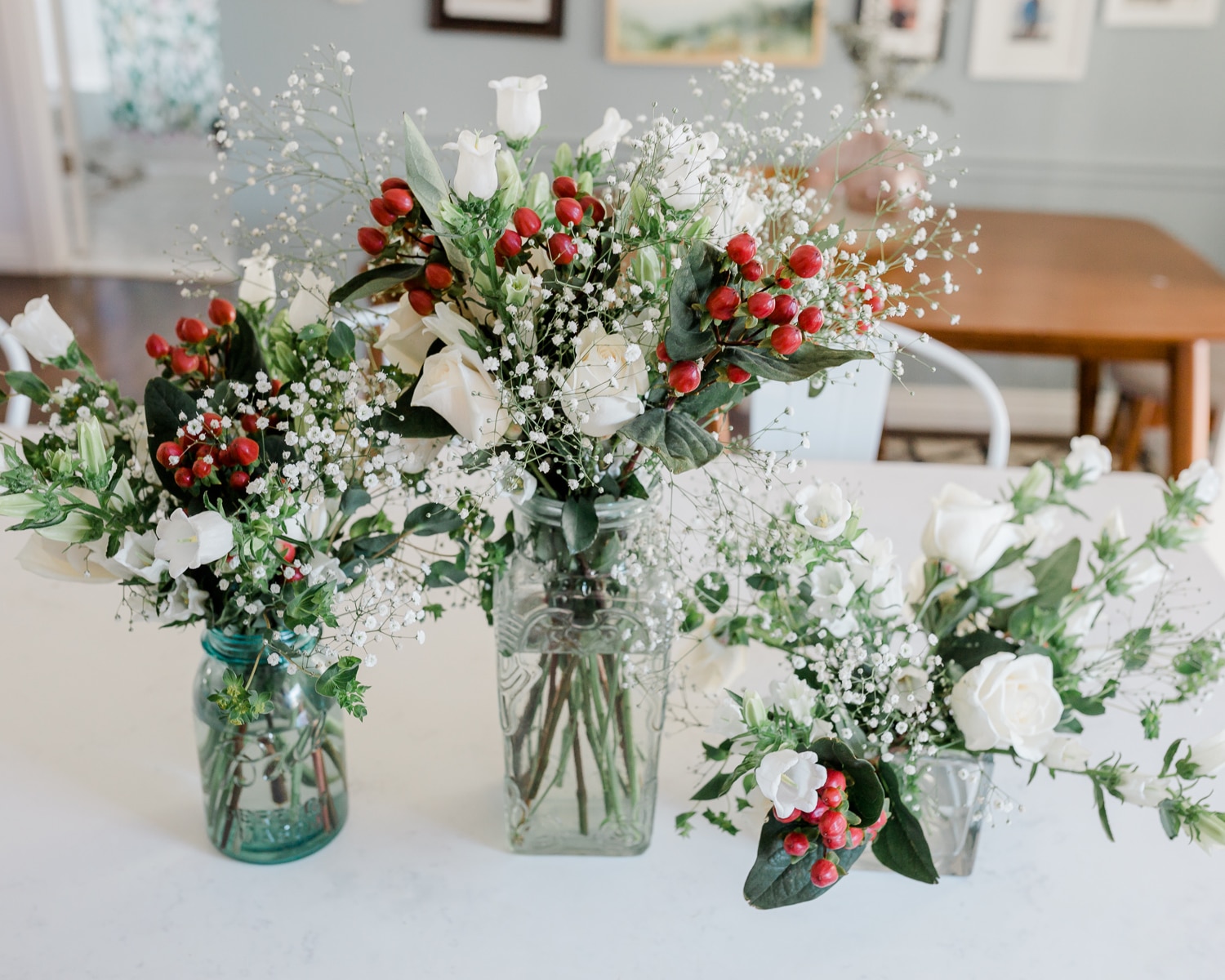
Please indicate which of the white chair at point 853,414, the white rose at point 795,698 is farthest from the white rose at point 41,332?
the white chair at point 853,414

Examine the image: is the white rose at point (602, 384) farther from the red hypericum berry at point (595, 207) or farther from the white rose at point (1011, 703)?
the white rose at point (1011, 703)

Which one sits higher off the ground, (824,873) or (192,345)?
(192,345)

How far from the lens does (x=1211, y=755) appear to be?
0.74 metres

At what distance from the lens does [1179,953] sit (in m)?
0.83

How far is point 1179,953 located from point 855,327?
54 cm

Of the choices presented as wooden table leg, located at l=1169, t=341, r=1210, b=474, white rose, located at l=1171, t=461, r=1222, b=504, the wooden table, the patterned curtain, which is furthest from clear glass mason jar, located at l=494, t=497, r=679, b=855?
the patterned curtain

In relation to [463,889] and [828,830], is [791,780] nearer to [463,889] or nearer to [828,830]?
[828,830]

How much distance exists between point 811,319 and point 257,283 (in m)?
0.45

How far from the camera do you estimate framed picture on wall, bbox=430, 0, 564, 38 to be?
348 centimetres

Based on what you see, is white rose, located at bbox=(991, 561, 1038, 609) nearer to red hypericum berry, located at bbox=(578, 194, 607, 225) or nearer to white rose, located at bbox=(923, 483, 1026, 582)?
white rose, located at bbox=(923, 483, 1026, 582)

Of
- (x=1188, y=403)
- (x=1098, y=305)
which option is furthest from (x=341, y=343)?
(x=1188, y=403)

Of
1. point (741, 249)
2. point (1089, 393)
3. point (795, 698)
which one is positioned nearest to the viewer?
point (741, 249)

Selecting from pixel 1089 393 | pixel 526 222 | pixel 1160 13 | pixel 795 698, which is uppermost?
pixel 1160 13

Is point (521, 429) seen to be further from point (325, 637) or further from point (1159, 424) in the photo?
point (1159, 424)
